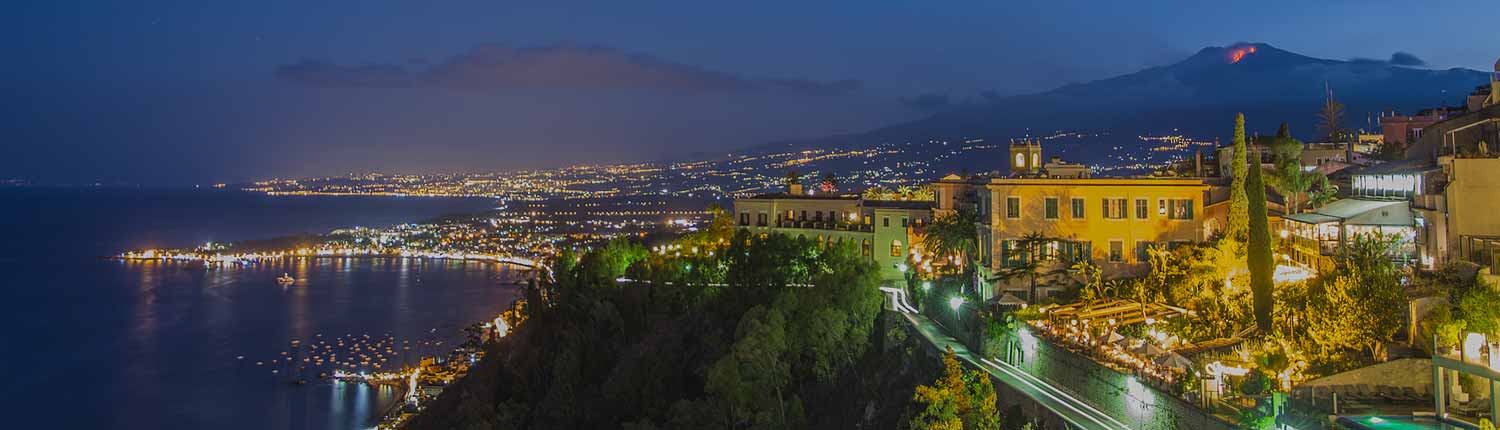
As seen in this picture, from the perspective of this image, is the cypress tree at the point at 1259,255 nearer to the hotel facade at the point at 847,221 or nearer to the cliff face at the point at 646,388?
the cliff face at the point at 646,388

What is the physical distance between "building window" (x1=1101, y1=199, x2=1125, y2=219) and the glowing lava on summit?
6808cm

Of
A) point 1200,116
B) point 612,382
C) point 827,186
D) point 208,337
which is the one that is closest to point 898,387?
point 612,382

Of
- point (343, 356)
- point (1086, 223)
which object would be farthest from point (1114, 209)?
point (343, 356)

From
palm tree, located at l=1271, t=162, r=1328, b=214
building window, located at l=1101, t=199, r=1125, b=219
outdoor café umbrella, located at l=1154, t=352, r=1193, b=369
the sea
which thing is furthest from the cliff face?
the sea

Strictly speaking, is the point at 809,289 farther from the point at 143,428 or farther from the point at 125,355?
the point at 125,355

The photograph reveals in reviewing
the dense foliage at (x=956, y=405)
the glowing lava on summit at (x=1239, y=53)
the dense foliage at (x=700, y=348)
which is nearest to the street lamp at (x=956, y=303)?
the dense foliage at (x=700, y=348)

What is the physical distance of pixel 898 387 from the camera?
1906 cm

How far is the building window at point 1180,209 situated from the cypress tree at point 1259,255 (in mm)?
5358

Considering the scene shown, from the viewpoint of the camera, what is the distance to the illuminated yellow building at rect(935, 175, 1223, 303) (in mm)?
23906

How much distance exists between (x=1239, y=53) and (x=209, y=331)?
8146cm

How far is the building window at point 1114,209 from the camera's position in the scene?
2419 cm

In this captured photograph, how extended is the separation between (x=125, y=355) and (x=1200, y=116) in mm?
63916

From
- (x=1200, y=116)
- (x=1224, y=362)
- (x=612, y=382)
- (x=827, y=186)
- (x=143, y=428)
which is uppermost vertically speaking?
(x=1200, y=116)

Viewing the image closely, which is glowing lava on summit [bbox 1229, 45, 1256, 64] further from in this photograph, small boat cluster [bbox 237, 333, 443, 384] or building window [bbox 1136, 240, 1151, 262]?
building window [bbox 1136, 240, 1151, 262]
